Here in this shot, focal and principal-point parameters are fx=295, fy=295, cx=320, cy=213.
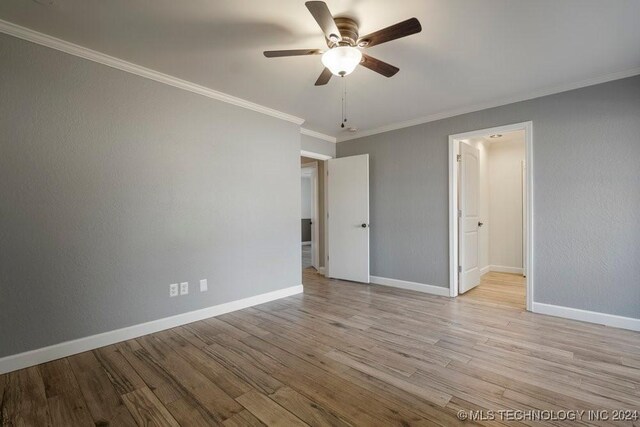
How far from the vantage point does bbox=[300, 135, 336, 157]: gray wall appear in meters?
4.62

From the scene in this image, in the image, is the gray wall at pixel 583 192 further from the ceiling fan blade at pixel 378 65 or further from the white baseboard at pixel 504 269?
the white baseboard at pixel 504 269

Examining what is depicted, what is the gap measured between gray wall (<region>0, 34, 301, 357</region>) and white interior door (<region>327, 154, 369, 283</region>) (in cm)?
159

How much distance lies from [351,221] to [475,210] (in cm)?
184

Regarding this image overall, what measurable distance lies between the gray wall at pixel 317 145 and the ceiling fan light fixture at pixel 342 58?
258cm

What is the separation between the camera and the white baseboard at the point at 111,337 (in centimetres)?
210

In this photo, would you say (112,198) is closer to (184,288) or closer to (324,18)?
(184,288)

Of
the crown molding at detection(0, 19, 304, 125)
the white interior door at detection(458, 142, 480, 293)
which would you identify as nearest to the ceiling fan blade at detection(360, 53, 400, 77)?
the crown molding at detection(0, 19, 304, 125)

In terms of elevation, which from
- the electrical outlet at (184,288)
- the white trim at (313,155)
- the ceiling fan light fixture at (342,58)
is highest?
the ceiling fan light fixture at (342,58)

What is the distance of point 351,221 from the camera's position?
4.73 meters

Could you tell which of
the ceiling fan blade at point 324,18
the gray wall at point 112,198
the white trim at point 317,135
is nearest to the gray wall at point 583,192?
the white trim at point 317,135

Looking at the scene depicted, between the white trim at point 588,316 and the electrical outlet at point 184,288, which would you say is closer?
the white trim at point 588,316

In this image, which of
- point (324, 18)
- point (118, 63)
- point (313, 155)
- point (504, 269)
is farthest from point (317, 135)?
point (504, 269)

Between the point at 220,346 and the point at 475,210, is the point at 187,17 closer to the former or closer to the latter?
the point at 220,346

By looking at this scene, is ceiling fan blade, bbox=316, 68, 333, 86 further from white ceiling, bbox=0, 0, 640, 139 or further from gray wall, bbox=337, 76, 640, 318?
gray wall, bbox=337, 76, 640, 318
